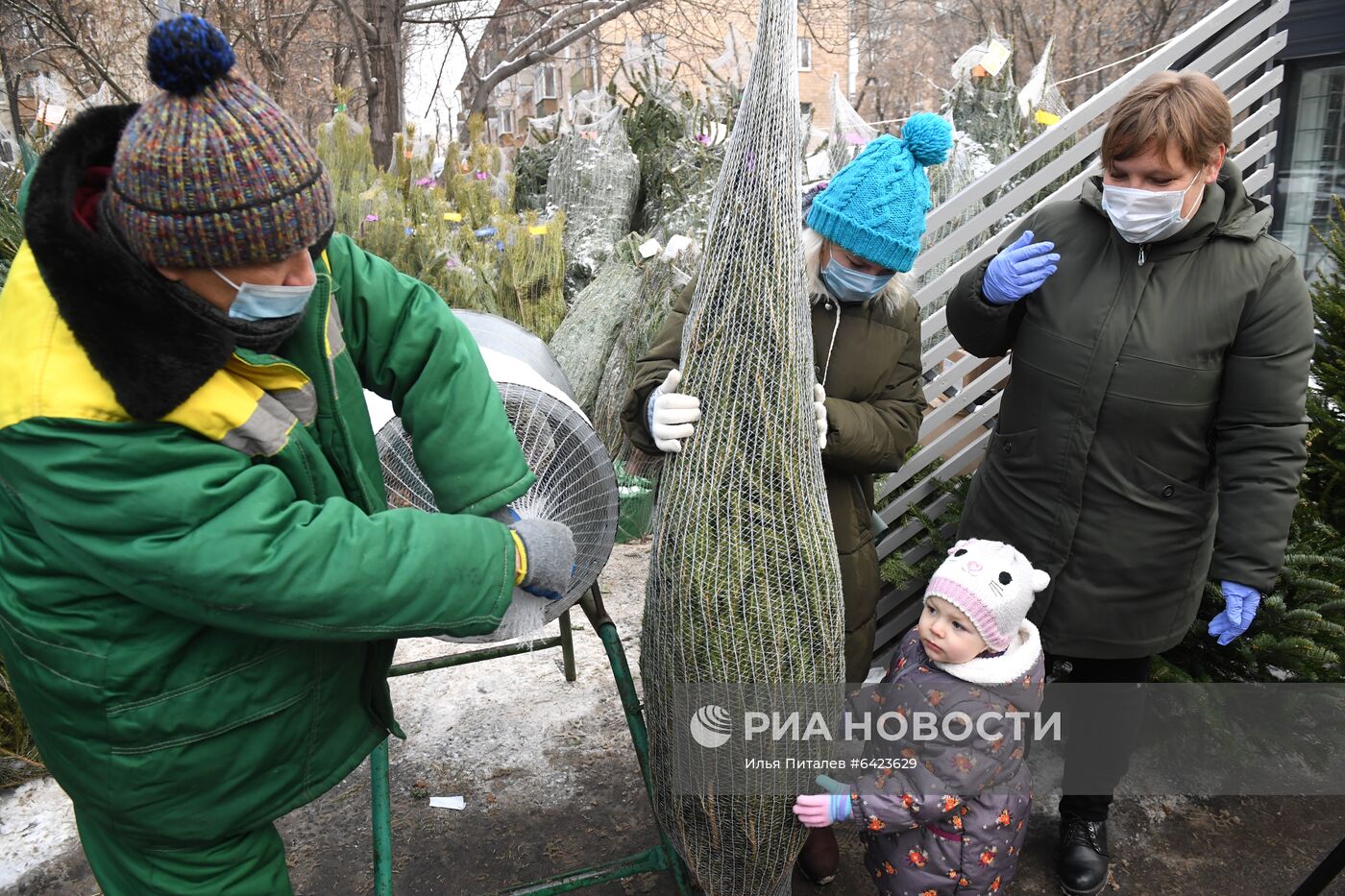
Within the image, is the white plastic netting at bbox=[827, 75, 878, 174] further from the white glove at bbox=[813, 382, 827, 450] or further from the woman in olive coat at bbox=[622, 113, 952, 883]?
the white glove at bbox=[813, 382, 827, 450]

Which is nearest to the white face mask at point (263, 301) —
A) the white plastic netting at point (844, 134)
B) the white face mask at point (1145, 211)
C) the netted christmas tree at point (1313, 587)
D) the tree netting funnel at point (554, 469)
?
the tree netting funnel at point (554, 469)

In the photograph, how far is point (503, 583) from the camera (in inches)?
56.5

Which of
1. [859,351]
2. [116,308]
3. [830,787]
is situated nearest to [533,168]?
[859,351]

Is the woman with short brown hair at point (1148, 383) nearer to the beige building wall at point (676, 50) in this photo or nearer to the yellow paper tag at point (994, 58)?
the beige building wall at point (676, 50)

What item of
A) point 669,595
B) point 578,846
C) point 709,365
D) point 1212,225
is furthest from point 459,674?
point 1212,225

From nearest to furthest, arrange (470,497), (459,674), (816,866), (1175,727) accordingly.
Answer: (470,497)
(816,866)
(1175,727)
(459,674)

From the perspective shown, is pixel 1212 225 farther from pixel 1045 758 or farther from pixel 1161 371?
pixel 1045 758

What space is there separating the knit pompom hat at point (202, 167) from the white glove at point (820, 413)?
1.09m

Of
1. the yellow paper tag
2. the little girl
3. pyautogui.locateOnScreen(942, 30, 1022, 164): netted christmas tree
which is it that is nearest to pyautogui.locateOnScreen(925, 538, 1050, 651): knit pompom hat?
the little girl

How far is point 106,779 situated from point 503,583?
0.69 m

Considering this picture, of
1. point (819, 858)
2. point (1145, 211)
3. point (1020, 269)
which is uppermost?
point (1145, 211)

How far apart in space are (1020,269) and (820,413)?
645 mm

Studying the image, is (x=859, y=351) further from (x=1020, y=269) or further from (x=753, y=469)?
(x=753, y=469)

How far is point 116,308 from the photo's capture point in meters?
1.17
